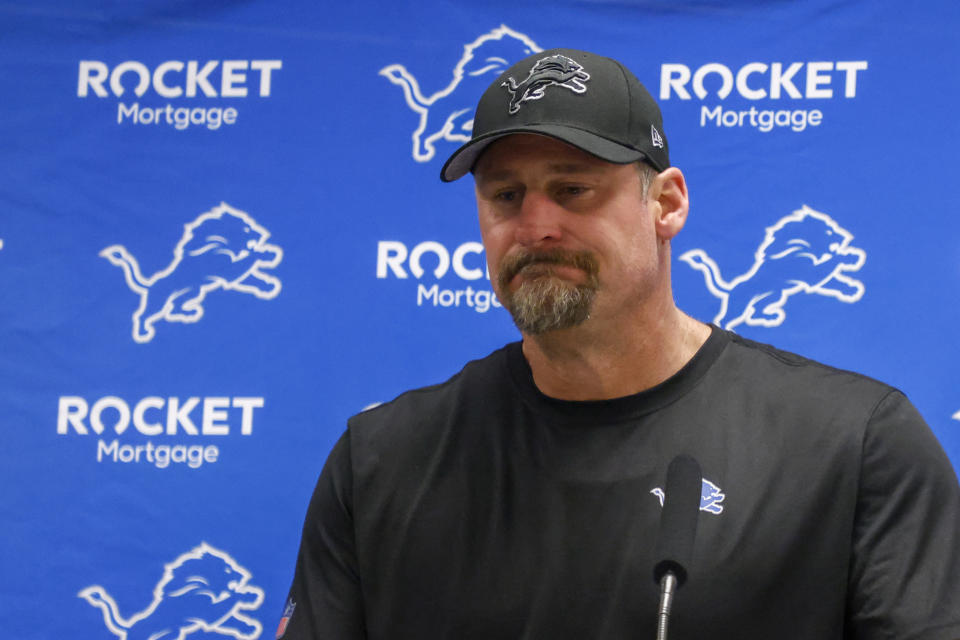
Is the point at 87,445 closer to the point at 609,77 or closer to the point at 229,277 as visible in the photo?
the point at 229,277

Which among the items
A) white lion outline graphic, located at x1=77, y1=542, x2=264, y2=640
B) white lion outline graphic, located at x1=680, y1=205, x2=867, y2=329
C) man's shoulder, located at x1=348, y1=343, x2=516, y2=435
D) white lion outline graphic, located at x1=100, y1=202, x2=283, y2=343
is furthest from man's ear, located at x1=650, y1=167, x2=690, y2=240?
white lion outline graphic, located at x1=77, y1=542, x2=264, y2=640

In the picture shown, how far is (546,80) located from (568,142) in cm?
12

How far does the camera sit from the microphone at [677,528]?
89cm

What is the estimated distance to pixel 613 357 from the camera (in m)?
1.21

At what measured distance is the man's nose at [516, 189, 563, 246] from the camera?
1.14 meters

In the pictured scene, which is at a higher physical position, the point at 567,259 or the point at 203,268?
the point at 203,268

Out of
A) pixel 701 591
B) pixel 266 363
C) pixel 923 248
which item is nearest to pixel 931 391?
pixel 923 248

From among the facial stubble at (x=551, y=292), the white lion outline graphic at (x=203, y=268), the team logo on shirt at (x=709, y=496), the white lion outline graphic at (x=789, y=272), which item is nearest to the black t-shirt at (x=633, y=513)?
the team logo on shirt at (x=709, y=496)

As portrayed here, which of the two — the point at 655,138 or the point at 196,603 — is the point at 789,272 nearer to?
the point at 655,138

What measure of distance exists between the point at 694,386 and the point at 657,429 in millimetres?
76

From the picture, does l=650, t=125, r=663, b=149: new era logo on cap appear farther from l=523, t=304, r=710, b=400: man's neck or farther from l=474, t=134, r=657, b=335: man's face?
l=523, t=304, r=710, b=400: man's neck

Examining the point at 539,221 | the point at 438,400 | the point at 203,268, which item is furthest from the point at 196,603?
the point at 539,221

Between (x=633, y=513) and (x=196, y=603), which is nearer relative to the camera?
(x=633, y=513)

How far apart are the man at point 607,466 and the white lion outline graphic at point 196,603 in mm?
663
